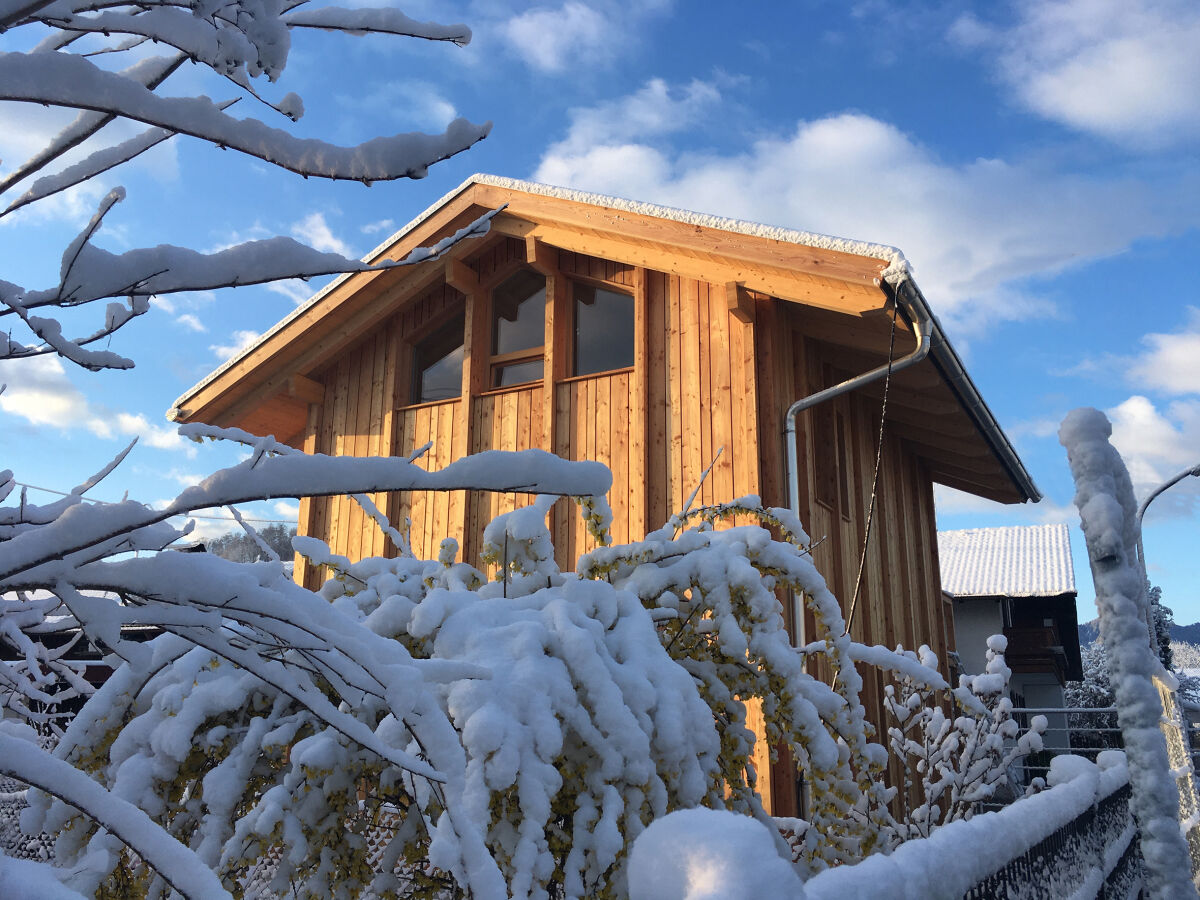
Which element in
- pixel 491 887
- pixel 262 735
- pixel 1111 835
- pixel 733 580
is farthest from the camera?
pixel 1111 835

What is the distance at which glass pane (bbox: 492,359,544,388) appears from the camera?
7992 millimetres

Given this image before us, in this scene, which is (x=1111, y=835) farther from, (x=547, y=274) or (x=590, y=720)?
(x=547, y=274)

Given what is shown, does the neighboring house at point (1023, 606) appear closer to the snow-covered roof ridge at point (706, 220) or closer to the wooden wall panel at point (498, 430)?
the wooden wall panel at point (498, 430)

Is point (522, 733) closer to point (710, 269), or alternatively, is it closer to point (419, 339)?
point (710, 269)

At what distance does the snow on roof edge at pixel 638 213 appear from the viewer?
5.64 metres

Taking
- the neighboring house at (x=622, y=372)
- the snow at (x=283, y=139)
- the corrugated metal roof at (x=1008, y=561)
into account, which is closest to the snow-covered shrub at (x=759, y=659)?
the snow at (x=283, y=139)

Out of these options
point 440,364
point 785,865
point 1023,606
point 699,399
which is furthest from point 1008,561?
point 785,865

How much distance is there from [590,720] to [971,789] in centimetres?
507

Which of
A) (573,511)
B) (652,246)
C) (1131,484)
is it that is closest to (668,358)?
(652,246)

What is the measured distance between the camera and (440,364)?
8641mm

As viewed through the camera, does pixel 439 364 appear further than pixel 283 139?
Yes

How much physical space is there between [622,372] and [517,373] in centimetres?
125

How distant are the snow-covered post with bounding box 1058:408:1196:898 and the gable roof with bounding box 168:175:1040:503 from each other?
3.83 m

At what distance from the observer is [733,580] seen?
2.64 meters
